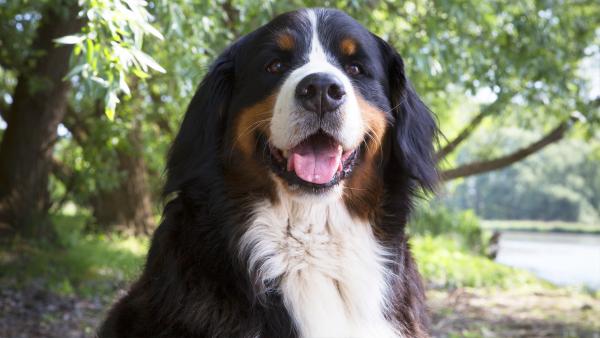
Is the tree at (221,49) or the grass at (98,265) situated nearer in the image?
the tree at (221,49)

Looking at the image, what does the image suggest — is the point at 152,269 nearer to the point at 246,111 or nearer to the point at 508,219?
the point at 246,111

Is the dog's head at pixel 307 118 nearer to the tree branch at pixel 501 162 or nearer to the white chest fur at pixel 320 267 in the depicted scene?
the white chest fur at pixel 320 267

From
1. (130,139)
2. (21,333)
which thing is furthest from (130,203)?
(21,333)

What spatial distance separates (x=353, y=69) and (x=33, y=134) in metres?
6.15

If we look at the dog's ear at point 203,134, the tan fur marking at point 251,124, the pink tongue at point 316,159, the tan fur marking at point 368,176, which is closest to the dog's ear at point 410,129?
the tan fur marking at point 368,176

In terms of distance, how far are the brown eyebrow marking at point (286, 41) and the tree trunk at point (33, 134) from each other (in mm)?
5355

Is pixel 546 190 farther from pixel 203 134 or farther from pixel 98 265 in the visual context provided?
pixel 203 134

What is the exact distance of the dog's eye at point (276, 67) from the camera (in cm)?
291

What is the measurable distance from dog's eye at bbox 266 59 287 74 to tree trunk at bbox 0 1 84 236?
5351 mm

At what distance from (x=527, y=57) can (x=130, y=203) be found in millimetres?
7460

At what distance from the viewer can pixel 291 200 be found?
9.27 feet

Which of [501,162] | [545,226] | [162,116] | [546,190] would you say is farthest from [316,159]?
[546,190]

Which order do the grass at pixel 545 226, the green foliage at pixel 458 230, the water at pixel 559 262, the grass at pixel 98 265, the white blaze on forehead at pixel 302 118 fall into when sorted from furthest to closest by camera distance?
the grass at pixel 545 226 < the green foliage at pixel 458 230 < the water at pixel 559 262 < the grass at pixel 98 265 < the white blaze on forehead at pixel 302 118

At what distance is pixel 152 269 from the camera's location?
2.87 metres
